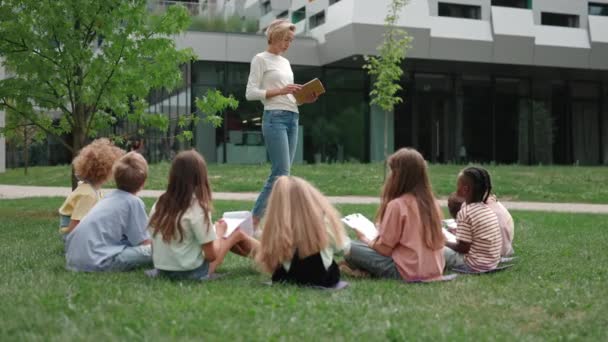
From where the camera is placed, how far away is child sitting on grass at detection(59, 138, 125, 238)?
251 inches

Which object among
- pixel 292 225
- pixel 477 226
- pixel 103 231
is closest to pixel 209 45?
pixel 103 231

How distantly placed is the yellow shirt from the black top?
2.19 metres

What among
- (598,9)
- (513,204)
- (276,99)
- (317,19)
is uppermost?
(598,9)

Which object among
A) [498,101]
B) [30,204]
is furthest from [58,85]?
[498,101]

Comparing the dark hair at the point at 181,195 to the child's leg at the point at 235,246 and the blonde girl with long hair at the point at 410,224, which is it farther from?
the blonde girl with long hair at the point at 410,224

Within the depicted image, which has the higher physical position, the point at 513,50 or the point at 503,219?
the point at 513,50

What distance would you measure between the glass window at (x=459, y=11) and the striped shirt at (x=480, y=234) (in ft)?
79.5

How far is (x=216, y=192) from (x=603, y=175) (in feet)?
41.4

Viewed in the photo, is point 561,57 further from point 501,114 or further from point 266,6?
point 266,6

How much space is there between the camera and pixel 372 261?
579 cm

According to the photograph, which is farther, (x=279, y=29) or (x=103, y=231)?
(x=279, y=29)

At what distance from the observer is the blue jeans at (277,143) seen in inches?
282

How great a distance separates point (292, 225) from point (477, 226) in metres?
1.92

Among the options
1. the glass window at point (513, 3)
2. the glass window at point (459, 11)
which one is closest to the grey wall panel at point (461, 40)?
the glass window at point (459, 11)
